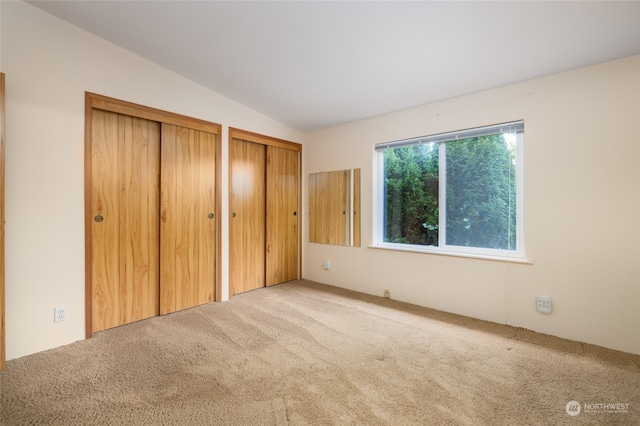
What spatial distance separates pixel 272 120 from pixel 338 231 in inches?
68.5

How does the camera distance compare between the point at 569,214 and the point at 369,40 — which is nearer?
the point at 369,40

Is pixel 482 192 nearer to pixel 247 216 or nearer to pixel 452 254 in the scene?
pixel 452 254

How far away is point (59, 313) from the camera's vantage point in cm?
219

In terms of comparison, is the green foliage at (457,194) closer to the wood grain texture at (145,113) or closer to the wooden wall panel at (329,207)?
Result: the wooden wall panel at (329,207)

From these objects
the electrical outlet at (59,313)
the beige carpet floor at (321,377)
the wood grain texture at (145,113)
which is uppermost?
the wood grain texture at (145,113)

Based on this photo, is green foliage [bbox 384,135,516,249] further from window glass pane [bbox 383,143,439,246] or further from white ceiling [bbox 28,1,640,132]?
white ceiling [bbox 28,1,640,132]

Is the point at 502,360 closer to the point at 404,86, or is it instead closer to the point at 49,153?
the point at 404,86

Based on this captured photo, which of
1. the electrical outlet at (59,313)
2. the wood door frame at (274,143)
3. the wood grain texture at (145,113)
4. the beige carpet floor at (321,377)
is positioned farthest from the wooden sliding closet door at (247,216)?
the electrical outlet at (59,313)

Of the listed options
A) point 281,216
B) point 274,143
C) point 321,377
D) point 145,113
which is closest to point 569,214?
point 321,377

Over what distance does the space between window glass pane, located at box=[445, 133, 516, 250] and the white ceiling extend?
A: 55 cm

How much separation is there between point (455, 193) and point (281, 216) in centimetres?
223

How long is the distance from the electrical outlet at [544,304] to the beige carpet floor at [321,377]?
21cm

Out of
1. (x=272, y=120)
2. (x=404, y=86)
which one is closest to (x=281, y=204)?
(x=272, y=120)

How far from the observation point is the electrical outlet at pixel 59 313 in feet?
7.11
